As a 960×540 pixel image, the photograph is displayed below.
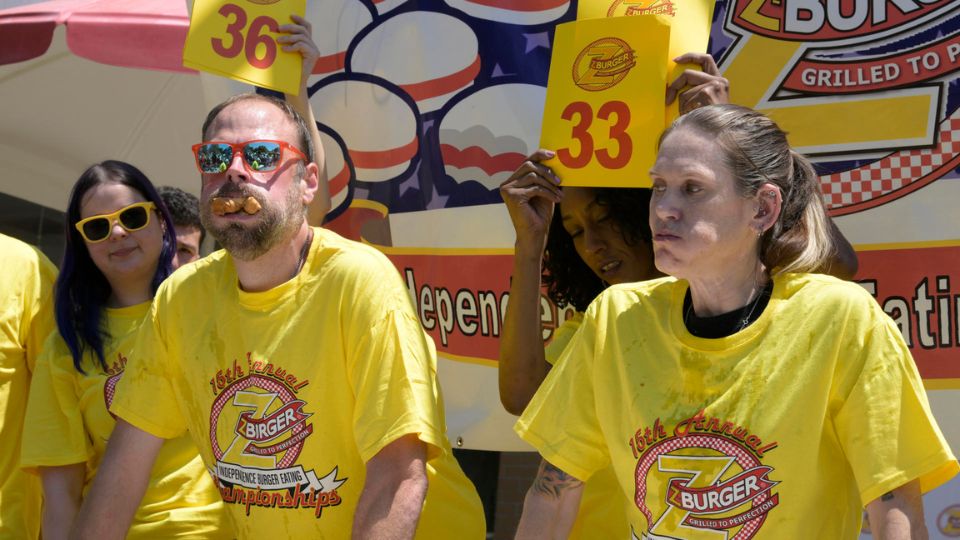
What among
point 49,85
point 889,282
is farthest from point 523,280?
point 49,85

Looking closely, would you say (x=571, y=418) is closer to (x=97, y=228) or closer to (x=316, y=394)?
(x=316, y=394)

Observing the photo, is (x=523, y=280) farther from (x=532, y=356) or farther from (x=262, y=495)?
(x=262, y=495)

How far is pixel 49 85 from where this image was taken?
211 inches

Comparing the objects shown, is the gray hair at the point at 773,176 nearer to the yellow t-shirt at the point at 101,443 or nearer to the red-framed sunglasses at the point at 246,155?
the red-framed sunglasses at the point at 246,155

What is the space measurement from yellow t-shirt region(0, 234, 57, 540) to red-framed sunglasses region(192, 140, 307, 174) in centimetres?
117

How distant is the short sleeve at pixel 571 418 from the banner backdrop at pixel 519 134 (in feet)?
3.15

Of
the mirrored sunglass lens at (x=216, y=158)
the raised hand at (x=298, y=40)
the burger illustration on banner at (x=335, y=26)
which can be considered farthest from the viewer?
the burger illustration on banner at (x=335, y=26)

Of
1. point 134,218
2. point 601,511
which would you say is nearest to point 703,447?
point 601,511

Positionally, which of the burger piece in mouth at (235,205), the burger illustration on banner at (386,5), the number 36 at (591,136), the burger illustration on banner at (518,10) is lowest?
the burger piece in mouth at (235,205)

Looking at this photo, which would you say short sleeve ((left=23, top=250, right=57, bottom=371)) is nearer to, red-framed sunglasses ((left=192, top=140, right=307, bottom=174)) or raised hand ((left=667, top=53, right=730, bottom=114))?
red-framed sunglasses ((left=192, top=140, right=307, bottom=174))

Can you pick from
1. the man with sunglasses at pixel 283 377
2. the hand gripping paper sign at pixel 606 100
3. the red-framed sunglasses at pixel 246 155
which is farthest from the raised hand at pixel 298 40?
the hand gripping paper sign at pixel 606 100

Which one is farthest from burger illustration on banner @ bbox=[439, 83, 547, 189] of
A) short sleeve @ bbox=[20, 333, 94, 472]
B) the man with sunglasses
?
short sleeve @ bbox=[20, 333, 94, 472]

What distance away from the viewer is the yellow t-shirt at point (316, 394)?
2660 millimetres

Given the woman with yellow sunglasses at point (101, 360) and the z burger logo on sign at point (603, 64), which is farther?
the woman with yellow sunglasses at point (101, 360)
